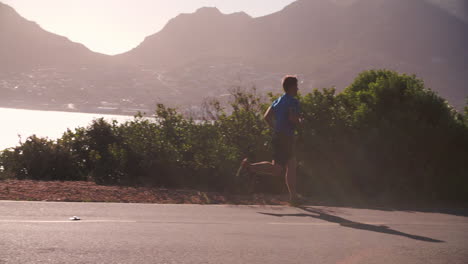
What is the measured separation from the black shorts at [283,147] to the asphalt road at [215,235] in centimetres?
82

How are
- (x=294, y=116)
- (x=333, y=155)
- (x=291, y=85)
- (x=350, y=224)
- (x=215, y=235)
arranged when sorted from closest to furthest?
1. (x=215, y=235)
2. (x=350, y=224)
3. (x=294, y=116)
4. (x=291, y=85)
5. (x=333, y=155)

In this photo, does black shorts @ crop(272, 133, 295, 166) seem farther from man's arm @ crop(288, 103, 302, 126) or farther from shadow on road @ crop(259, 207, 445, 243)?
shadow on road @ crop(259, 207, 445, 243)

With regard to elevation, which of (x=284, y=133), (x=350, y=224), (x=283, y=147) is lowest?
(x=350, y=224)

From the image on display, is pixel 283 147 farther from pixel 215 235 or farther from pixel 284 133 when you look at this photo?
pixel 215 235

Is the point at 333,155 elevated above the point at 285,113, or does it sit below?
below

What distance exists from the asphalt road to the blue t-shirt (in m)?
1.33

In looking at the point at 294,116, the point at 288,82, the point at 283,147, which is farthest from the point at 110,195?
the point at 288,82

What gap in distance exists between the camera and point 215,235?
4.86 m

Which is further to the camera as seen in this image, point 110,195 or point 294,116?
point 110,195

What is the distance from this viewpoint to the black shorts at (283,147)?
709 centimetres

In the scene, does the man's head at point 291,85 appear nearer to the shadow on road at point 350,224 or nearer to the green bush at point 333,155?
the shadow on road at point 350,224

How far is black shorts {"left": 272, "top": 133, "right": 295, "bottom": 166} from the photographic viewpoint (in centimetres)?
709

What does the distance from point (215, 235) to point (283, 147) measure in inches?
103

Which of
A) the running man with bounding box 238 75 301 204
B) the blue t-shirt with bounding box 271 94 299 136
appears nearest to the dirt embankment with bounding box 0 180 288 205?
the running man with bounding box 238 75 301 204
